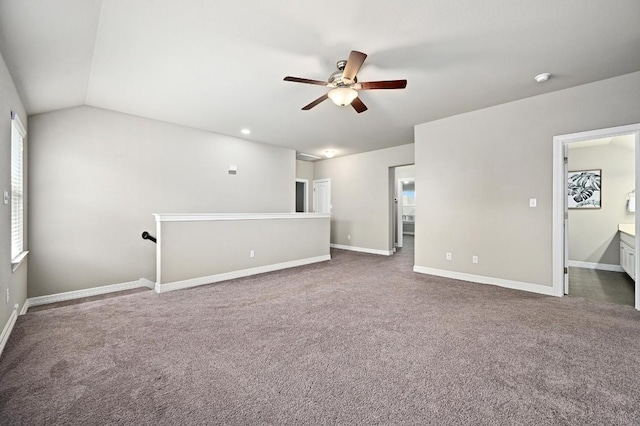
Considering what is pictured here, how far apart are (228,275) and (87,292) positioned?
1.92 m

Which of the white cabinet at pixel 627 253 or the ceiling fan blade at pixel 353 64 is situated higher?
the ceiling fan blade at pixel 353 64

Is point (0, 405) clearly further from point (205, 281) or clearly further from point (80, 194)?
→ point (80, 194)

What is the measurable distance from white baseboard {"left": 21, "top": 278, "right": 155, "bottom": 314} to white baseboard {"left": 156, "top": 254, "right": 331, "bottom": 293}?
837mm

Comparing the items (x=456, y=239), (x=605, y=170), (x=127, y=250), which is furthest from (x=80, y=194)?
(x=605, y=170)

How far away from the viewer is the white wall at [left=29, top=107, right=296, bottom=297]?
3662mm

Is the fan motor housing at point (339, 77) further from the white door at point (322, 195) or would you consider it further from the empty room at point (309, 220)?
the white door at point (322, 195)

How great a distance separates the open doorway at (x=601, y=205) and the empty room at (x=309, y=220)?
0.03m

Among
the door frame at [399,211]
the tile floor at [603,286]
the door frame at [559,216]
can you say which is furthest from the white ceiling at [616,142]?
the door frame at [399,211]

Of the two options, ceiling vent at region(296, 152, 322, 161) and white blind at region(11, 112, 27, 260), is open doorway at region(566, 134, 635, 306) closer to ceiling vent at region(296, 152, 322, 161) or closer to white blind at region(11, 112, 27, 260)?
ceiling vent at region(296, 152, 322, 161)

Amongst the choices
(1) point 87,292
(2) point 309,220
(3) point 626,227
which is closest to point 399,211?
(2) point 309,220

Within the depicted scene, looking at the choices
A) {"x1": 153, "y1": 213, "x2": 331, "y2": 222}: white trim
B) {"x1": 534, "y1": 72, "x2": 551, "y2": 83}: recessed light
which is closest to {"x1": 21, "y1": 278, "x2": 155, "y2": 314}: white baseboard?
{"x1": 153, "y1": 213, "x2": 331, "y2": 222}: white trim

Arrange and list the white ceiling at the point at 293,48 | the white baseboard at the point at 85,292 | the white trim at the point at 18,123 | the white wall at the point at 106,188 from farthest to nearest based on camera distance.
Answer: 1. the white wall at the point at 106,188
2. the white baseboard at the point at 85,292
3. the white trim at the point at 18,123
4. the white ceiling at the point at 293,48

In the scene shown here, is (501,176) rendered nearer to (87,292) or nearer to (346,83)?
(346,83)

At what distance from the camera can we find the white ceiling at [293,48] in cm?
A: 206
